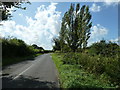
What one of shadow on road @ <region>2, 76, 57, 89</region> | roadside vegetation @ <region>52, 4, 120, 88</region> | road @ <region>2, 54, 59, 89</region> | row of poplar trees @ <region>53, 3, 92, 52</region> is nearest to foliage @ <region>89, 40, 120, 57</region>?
roadside vegetation @ <region>52, 4, 120, 88</region>

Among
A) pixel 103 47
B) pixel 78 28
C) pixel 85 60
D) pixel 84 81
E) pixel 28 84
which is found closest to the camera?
pixel 84 81

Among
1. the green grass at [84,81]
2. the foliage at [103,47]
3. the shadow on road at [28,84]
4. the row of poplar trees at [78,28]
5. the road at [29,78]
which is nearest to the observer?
the green grass at [84,81]

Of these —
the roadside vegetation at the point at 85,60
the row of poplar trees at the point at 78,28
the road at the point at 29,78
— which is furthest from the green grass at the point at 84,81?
the row of poplar trees at the point at 78,28

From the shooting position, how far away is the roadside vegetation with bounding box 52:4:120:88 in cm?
729

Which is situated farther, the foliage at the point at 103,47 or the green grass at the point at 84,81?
the foliage at the point at 103,47

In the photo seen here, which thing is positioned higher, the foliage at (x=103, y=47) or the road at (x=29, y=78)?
the foliage at (x=103, y=47)

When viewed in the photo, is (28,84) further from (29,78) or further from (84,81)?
(84,81)

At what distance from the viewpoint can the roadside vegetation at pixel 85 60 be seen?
7.29 metres

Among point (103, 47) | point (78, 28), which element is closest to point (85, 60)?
point (103, 47)

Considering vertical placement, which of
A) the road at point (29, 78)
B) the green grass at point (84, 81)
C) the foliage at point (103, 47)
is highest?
the foliage at point (103, 47)

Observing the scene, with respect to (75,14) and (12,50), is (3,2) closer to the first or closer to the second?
(75,14)

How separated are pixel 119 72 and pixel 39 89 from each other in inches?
168

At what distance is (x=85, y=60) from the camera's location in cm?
1262

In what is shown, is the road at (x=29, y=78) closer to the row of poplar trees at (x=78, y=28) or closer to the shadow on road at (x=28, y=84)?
the shadow on road at (x=28, y=84)
